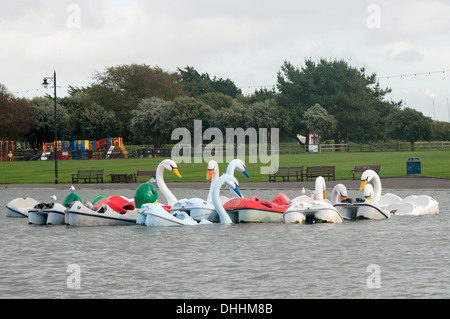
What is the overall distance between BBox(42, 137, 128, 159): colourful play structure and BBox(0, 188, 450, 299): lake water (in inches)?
2593

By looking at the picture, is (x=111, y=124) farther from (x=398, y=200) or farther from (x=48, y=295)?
(x=48, y=295)

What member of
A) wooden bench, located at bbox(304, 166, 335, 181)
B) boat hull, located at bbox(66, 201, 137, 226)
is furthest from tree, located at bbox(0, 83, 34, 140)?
boat hull, located at bbox(66, 201, 137, 226)

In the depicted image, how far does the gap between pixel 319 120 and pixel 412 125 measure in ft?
40.9

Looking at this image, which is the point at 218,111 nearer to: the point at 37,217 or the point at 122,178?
the point at 122,178

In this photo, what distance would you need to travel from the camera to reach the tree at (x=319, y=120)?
9994cm

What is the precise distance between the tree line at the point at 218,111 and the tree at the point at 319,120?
0.14m

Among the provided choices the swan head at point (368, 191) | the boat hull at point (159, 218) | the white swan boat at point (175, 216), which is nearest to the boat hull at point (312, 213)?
the swan head at point (368, 191)

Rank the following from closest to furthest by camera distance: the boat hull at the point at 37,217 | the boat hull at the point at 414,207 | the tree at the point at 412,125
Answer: the boat hull at the point at 37,217
the boat hull at the point at 414,207
the tree at the point at 412,125

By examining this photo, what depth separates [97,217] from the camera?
24797mm

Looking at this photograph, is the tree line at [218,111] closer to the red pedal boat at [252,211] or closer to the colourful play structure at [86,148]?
the colourful play structure at [86,148]

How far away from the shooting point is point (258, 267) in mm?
16125

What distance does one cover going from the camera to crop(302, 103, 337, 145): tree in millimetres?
99938

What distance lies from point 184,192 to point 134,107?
2826 inches
